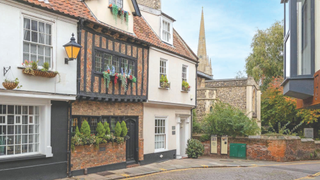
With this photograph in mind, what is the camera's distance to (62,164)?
1165 cm

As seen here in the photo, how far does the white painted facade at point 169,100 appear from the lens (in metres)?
16.7

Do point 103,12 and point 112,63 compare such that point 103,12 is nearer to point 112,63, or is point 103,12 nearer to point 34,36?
point 112,63

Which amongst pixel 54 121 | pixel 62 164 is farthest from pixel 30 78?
pixel 62 164

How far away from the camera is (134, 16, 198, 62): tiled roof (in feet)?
55.3

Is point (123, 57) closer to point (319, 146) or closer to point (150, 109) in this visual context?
point (150, 109)

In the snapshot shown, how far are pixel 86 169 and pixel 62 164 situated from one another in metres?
1.20

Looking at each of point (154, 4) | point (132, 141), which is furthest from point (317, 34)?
point (154, 4)

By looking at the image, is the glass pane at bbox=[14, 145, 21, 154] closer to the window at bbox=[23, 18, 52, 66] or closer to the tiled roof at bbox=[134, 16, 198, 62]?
the window at bbox=[23, 18, 52, 66]

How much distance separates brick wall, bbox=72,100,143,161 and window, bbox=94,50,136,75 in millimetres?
1508

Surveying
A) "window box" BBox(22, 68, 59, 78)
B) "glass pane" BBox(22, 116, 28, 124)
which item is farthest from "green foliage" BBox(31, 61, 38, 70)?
"glass pane" BBox(22, 116, 28, 124)

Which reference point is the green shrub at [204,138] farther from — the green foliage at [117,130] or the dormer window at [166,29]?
the green foliage at [117,130]

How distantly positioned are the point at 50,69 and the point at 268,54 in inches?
1236

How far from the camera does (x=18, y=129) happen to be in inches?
415

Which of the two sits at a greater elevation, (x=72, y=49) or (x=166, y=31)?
(x=166, y=31)
